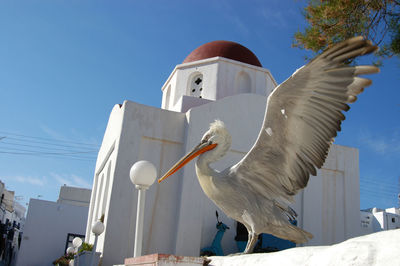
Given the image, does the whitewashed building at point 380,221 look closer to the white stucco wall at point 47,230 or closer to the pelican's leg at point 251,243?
the white stucco wall at point 47,230

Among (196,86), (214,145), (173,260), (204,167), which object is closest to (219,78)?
(196,86)

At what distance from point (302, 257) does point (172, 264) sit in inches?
44.8

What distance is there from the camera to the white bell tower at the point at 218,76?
43.2 feet

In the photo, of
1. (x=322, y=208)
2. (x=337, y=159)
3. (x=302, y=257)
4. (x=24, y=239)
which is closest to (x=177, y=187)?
(x=322, y=208)

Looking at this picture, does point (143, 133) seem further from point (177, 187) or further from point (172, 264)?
point (172, 264)

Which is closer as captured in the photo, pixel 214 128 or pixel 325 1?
pixel 214 128

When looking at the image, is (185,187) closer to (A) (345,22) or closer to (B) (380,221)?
(A) (345,22)

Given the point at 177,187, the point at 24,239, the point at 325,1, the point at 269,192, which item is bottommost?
the point at 24,239

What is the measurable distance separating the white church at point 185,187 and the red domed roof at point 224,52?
169 cm

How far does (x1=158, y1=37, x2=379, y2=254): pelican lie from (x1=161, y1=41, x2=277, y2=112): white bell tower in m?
8.53

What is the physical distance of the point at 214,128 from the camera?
15.7 feet

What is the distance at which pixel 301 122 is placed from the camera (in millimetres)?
4297

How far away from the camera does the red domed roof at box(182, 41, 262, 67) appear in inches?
552

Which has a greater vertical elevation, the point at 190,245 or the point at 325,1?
the point at 325,1
